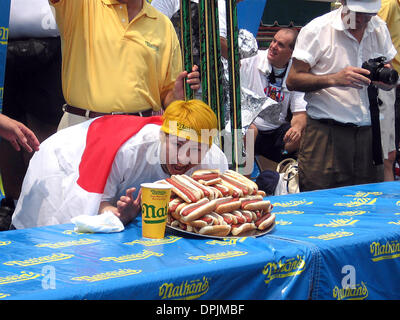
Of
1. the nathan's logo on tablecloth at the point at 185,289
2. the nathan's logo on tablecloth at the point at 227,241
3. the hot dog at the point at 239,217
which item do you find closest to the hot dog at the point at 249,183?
the hot dog at the point at 239,217

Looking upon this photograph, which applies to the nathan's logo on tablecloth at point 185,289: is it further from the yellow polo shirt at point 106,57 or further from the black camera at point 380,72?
the black camera at point 380,72

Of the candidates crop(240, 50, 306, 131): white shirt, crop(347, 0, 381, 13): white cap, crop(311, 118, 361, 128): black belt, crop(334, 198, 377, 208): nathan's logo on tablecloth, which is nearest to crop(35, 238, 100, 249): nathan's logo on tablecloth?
crop(334, 198, 377, 208): nathan's logo on tablecloth

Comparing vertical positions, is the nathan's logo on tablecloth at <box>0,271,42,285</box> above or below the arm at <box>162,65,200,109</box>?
below

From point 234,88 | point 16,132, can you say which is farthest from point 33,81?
point 16,132

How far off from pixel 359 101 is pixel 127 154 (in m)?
1.65

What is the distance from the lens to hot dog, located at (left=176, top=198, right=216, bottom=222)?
1.85 meters

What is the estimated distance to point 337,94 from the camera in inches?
135

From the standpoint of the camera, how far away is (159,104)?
9.64ft

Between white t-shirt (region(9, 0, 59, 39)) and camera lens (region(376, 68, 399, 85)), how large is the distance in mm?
1659

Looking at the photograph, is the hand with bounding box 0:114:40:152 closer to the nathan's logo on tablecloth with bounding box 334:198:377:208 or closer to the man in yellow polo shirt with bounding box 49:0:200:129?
the man in yellow polo shirt with bounding box 49:0:200:129

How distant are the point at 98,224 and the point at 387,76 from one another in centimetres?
195

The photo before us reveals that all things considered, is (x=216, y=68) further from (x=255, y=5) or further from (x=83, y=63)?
(x=255, y=5)

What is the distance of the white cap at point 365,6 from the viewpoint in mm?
3324
